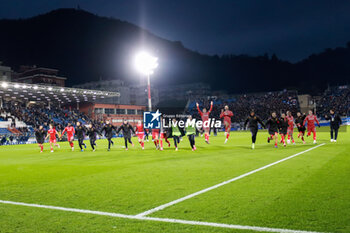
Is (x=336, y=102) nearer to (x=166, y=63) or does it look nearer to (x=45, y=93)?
(x=45, y=93)

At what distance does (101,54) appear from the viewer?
194 meters

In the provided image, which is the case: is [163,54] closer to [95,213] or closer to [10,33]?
[10,33]

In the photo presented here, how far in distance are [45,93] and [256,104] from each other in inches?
1793

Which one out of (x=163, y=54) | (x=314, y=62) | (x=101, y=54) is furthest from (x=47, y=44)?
(x=314, y=62)

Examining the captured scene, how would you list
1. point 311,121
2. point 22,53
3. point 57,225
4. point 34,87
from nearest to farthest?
point 57,225 → point 311,121 → point 34,87 → point 22,53

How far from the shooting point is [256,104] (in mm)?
69062

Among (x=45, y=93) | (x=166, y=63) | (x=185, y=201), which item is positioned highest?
(x=166, y=63)

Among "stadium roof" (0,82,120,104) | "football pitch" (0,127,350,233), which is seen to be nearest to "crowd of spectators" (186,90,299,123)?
"stadium roof" (0,82,120,104)

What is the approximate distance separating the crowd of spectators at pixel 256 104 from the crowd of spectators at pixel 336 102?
17.0 feet

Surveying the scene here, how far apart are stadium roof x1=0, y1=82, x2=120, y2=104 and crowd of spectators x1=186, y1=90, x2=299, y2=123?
78.2 feet

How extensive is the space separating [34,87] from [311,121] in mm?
39842

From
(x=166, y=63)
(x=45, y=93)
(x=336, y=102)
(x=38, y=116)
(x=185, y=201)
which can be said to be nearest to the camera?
(x=185, y=201)

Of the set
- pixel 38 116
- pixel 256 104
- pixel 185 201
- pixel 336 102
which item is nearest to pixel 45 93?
pixel 38 116

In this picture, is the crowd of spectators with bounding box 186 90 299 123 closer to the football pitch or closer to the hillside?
the hillside
